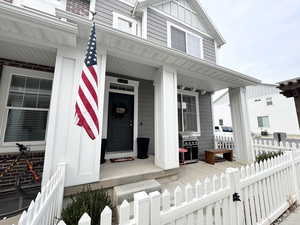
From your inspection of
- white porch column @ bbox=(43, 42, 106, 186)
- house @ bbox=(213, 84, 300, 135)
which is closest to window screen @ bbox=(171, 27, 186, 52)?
white porch column @ bbox=(43, 42, 106, 186)

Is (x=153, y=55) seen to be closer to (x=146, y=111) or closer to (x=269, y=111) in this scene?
(x=146, y=111)

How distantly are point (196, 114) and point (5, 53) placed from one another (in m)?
6.35

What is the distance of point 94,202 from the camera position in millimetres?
1796

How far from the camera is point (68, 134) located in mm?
2295

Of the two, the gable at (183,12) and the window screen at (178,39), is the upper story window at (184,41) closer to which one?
the window screen at (178,39)

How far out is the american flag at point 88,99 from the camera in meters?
1.87

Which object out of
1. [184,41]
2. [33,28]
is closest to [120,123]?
[33,28]

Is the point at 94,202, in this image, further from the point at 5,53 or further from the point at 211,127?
the point at 211,127

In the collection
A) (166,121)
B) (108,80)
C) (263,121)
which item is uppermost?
(108,80)

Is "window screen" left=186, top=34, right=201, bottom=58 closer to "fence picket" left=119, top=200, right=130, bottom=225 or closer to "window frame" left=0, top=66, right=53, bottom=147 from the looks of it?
"window frame" left=0, top=66, right=53, bottom=147

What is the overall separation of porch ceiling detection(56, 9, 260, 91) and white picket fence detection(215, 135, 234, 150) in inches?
106

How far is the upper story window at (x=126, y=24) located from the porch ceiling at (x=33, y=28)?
3145 mm

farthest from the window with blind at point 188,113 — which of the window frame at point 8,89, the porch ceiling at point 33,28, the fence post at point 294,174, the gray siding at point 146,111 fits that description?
the window frame at point 8,89

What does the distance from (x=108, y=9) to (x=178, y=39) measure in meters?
3.05
